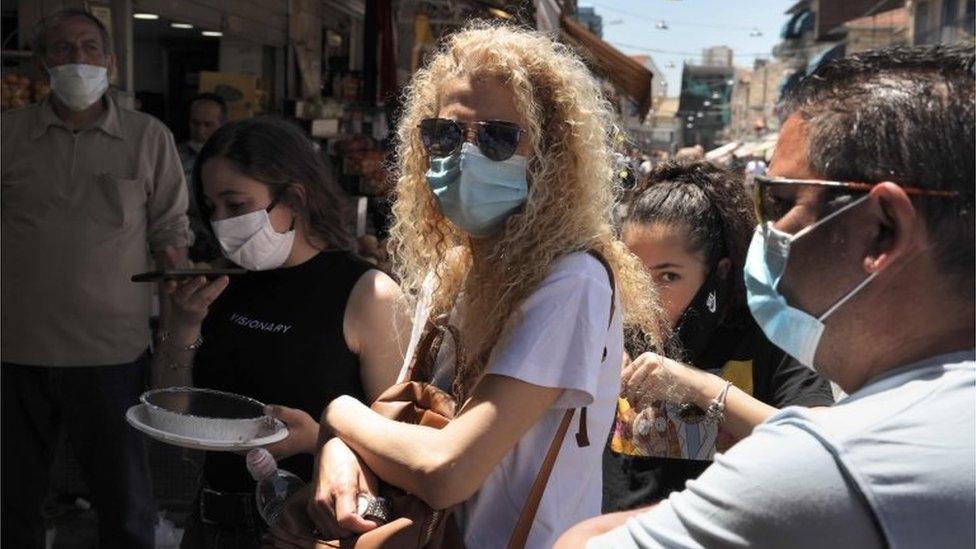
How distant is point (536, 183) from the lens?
194 cm

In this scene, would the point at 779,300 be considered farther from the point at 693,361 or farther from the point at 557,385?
the point at 693,361

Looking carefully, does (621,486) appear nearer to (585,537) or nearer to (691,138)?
(585,537)

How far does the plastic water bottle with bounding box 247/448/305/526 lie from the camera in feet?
7.06

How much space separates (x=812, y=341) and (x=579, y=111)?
82cm

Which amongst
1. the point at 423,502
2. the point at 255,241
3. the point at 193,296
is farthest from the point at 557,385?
the point at 193,296

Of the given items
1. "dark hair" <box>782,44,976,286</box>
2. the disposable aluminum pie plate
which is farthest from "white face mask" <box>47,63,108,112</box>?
"dark hair" <box>782,44,976,286</box>

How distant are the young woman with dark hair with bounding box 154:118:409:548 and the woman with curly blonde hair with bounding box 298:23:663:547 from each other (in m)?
0.39

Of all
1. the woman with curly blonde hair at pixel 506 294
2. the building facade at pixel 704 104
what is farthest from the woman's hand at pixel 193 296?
the building facade at pixel 704 104

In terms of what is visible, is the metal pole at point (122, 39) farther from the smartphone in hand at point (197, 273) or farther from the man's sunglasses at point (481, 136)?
the man's sunglasses at point (481, 136)

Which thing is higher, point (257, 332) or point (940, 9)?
point (940, 9)

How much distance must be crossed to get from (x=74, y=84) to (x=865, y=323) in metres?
3.56

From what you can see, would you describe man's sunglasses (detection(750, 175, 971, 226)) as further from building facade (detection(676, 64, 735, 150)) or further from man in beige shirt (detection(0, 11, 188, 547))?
building facade (detection(676, 64, 735, 150))

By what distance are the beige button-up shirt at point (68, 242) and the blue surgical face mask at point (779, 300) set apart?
10.1 feet

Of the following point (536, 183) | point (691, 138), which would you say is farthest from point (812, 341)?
point (691, 138)
